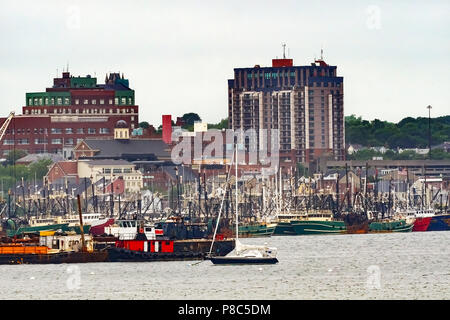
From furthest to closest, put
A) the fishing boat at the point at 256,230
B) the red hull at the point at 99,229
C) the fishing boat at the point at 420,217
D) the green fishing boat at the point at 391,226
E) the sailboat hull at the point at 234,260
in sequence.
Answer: the fishing boat at the point at 420,217
the green fishing boat at the point at 391,226
the fishing boat at the point at 256,230
the red hull at the point at 99,229
the sailboat hull at the point at 234,260

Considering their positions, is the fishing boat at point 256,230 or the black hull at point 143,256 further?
the fishing boat at point 256,230

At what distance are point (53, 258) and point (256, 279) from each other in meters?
18.3

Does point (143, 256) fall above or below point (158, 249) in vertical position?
below

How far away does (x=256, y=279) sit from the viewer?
65562 mm

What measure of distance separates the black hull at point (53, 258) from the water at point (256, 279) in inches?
24.1

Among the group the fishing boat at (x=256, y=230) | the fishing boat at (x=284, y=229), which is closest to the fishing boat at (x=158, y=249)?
the fishing boat at (x=256, y=230)

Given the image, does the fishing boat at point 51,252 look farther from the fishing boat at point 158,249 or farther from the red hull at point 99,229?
the red hull at point 99,229

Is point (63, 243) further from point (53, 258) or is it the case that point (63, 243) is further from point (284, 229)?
point (284, 229)

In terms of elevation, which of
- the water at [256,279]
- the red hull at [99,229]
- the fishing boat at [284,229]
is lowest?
the water at [256,279]

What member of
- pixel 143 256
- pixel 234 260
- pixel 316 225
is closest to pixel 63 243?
pixel 143 256

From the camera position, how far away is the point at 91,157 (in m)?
193

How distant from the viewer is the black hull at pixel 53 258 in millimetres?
79938
